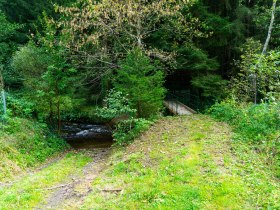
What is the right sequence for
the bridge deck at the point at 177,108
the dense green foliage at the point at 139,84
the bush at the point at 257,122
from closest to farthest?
the bush at the point at 257,122 < the dense green foliage at the point at 139,84 < the bridge deck at the point at 177,108

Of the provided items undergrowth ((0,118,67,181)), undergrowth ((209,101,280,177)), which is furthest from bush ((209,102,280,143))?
undergrowth ((0,118,67,181))

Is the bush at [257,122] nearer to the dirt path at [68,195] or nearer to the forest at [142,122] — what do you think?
the forest at [142,122]

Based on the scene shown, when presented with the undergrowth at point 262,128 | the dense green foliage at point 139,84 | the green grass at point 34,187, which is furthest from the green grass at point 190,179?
the dense green foliage at point 139,84

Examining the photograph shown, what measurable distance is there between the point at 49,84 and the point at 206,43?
30.2 feet

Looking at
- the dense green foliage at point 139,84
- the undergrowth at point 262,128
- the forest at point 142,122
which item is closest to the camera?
the forest at point 142,122

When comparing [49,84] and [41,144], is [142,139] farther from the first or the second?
[49,84]

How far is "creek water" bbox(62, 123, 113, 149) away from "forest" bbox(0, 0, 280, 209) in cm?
15

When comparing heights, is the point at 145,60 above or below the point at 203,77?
above

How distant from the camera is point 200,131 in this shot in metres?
8.44

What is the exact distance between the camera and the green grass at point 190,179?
4.27 m

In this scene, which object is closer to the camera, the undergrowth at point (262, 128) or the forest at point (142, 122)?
the forest at point (142, 122)

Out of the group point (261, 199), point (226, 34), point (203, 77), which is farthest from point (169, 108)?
point (261, 199)

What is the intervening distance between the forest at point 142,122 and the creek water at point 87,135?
149mm

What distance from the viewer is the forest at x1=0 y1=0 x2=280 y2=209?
4.77 meters
